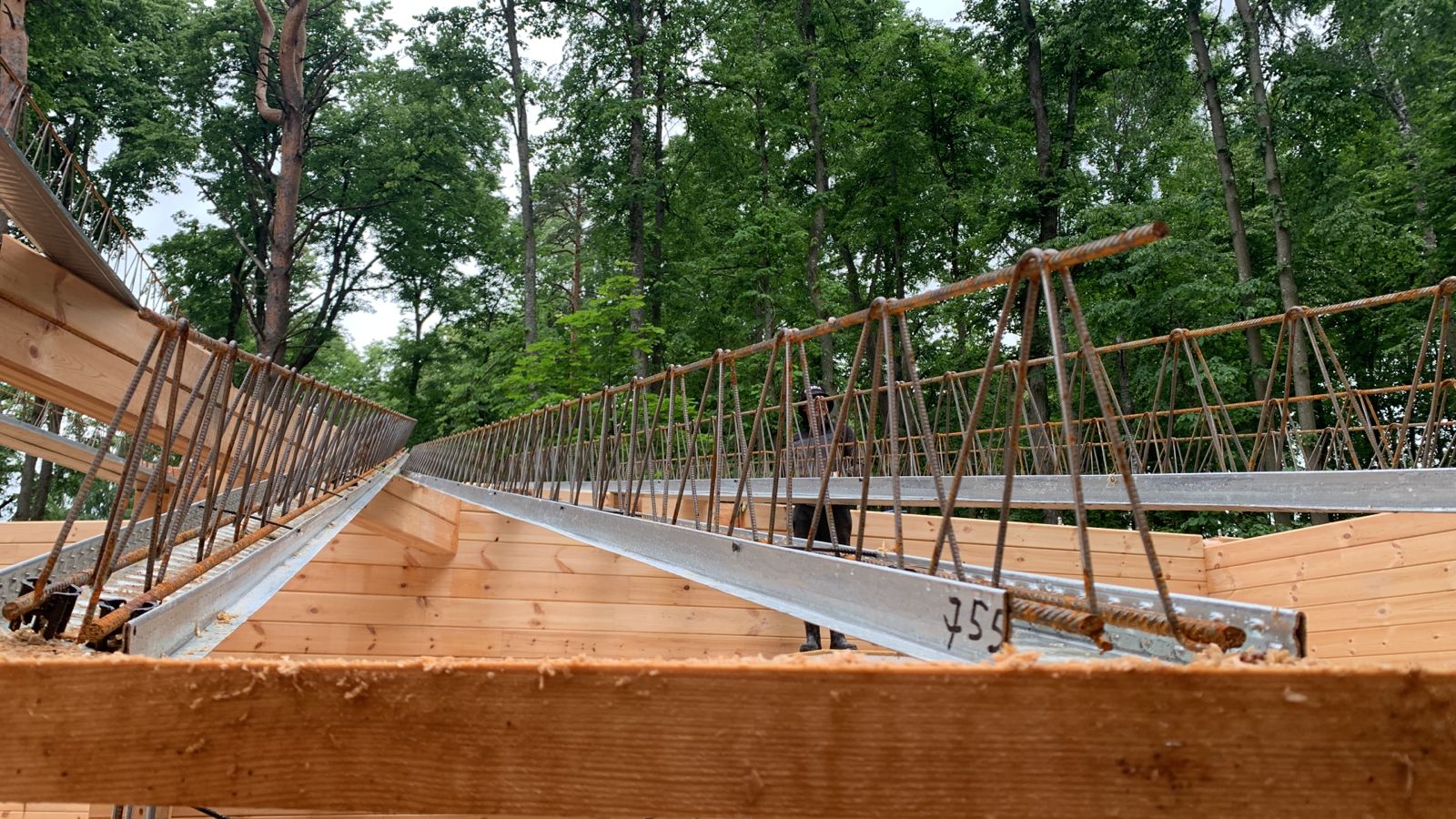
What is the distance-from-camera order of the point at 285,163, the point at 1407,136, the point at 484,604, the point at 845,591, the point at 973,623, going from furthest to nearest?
the point at 285,163, the point at 1407,136, the point at 484,604, the point at 845,591, the point at 973,623

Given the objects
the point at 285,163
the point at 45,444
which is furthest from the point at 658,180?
the point at 45,444

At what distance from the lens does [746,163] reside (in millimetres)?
22719

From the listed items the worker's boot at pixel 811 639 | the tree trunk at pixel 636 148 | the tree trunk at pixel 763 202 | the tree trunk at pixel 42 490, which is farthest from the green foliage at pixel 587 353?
the tree trunk at pixel 42 490

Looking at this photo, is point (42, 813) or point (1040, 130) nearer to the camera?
point (42, 813)

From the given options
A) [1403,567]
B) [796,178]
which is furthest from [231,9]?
[1403,567]

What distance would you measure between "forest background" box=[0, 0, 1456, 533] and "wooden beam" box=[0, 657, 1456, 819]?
48.3 feet

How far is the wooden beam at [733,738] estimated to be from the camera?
2.53 ft

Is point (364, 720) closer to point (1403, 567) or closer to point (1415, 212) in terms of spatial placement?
point (1403, 567)

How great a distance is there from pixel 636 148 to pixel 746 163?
Result: 10.5 ft

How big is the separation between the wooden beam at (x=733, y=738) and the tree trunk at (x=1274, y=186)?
1401 cm

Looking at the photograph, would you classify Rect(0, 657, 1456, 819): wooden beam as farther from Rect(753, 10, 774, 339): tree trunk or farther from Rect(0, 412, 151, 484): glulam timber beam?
Rect(753, 10, 774, 339): tree trunk

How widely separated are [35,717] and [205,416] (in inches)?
77.2

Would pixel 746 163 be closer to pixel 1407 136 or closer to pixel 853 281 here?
pixel 853 281

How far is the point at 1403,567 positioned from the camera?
17.9 feet
